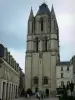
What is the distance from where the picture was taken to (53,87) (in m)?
91.8

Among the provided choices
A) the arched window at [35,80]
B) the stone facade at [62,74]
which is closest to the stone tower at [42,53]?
the arched window at [35,80]

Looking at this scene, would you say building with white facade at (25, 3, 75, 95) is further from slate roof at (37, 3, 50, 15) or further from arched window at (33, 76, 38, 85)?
slate roof at (37, 3, 50, 15)

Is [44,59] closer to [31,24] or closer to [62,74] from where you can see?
[62,74]

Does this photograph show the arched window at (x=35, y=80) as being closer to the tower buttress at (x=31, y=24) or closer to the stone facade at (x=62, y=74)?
the stone facade at (x=62, y=74)

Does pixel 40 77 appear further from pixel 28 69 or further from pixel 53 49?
pixel 53 49

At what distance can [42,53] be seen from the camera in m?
97.8

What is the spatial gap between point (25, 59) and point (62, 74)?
16371mm

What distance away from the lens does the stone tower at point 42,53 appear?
307 ft

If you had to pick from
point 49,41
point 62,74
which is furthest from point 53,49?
point 62,74

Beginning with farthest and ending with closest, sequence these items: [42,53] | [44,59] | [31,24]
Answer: [31,24] < [42,53] < [44,59]

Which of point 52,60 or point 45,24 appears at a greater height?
point 45,24

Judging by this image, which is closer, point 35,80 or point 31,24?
point 35,80

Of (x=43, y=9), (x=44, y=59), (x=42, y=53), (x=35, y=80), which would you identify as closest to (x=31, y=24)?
(x=43, y=9)

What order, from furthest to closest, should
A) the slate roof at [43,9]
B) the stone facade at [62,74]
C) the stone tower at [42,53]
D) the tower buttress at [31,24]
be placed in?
1. the slate roof at [43,9]
2. the tower buttress at [31,24]
3. the stone tower at [42,53]
4. the stone facade at [62,74]
